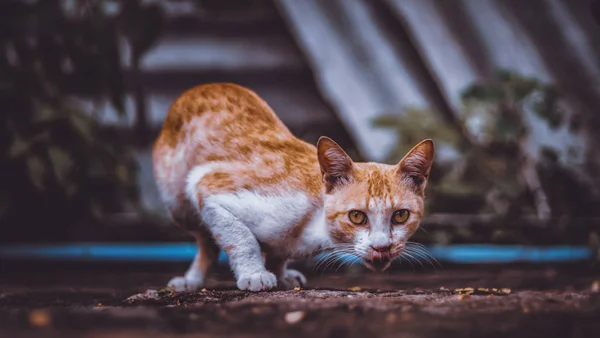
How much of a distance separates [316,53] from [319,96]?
334mm

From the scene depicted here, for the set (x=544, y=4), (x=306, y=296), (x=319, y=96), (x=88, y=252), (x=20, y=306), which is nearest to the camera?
(x=306, y=296)

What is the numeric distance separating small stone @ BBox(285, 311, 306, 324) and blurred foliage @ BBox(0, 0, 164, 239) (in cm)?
188

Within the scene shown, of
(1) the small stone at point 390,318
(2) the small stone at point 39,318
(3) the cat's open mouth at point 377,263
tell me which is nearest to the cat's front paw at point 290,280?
(3) the cat's open mouth at point 377,263

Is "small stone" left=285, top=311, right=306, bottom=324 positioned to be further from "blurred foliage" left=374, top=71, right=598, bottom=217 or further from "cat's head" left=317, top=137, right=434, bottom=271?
"blurred foliage" left=374, top=71, right=598, bottom=217

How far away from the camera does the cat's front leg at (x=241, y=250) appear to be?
1551 mm

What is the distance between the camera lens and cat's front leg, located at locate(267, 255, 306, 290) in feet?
5.62

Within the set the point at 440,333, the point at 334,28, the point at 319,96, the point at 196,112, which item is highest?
the point at 334,28

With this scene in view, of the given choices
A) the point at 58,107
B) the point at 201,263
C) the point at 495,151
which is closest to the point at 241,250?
the point at 201,263

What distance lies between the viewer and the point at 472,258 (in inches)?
110

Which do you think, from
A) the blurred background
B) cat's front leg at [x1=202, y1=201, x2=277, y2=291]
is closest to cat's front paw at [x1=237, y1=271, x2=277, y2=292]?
cat's front leg at [x1=202, y1=201, x2=277, y2=291]

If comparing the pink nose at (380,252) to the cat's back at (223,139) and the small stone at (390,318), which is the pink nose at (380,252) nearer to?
the small stone at (390,318)

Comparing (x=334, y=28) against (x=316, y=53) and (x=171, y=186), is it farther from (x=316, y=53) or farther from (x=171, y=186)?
(x=171, y=186)

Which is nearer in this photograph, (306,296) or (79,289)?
(306,296)

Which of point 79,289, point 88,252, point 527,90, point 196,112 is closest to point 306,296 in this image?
point 196,112
